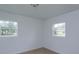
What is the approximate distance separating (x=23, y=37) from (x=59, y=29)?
1508mm

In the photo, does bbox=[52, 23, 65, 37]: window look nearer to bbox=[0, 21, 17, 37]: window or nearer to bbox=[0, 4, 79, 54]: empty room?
bbox=[0, 4, 79, 54]: empty room

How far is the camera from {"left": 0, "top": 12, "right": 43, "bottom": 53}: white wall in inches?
116

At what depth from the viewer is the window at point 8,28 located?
2957mm

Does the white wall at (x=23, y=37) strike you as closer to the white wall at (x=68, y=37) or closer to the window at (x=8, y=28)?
the window at (x=8, y=28)

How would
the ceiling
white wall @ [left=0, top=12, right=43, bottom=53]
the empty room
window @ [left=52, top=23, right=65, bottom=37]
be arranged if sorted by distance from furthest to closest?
1. window @ [left=52, top=23, right=65, bottom=37]
2. white wall @ [left=0, top=12, right=43, bottom=53]
3. the empty room
4. the ceiling

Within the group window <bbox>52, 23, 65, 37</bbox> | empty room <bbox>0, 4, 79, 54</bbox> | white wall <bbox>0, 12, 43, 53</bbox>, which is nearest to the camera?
empty room <bbox>0, 4, 79, 54</bbox>

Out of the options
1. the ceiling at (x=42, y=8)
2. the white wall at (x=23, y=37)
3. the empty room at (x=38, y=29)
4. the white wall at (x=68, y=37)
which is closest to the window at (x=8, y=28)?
the empty room at (x=38, y=29)

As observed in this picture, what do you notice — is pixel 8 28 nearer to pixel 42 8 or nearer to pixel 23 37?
pixel 23 37

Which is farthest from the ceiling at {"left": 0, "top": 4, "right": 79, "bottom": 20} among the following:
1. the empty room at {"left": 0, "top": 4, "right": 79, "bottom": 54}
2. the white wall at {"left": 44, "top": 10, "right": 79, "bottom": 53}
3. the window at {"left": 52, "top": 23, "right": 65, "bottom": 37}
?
the window at {"left": 52, "top": 23, "right": 65, "bottom": 37}

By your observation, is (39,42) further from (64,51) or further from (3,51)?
(3,51)

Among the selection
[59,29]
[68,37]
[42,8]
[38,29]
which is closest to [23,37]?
[38,29]

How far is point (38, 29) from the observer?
425 centimetres
